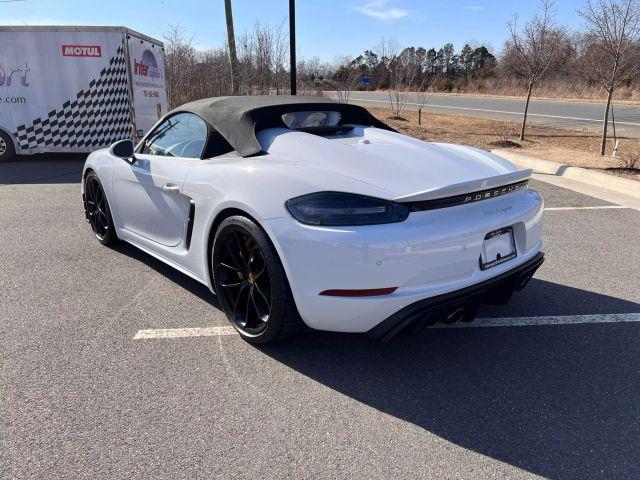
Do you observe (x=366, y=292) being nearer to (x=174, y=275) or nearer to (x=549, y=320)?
(x=549, y=320)

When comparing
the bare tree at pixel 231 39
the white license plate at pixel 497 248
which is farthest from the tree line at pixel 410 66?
the white license plate at pixel 497 248

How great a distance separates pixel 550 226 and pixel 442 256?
3.80 meters

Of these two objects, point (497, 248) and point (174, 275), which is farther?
point (174, 275)

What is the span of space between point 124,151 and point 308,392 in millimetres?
2656

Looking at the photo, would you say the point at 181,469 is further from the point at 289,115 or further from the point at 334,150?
the point at 289,115

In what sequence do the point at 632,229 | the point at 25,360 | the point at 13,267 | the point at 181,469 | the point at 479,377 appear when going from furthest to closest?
the point at 632,229, the point at 13,267, the point at 25,360, the point at 479,377, the point at 181,469

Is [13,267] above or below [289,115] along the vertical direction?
below

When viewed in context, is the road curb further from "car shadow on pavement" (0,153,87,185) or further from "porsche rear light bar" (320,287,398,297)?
"car shadow on pavement" (0,153,87,185)

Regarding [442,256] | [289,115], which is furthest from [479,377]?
[289,115]

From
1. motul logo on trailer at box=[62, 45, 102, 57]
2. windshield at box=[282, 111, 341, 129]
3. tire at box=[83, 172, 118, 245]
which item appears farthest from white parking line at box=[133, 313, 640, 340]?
motul logo on trailer at box=[62, 45, 102, 57]

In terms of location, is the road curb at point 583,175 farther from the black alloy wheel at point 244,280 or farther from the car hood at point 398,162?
the black alloy wheel at point 244,280

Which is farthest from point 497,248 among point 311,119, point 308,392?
point 311,119

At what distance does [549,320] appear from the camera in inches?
131

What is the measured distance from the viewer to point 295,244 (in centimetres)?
246
